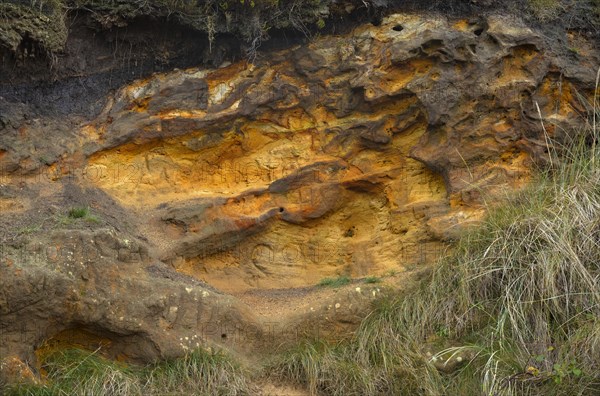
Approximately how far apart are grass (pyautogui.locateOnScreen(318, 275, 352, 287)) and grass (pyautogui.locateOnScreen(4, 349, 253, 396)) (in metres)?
1.43

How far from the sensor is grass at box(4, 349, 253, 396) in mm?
7129

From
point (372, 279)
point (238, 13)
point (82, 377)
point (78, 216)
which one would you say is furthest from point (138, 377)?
point (238, 13)

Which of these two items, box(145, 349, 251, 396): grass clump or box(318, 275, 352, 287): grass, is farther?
box(318, 275, 352, 287): grass

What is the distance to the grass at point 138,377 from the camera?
23.4 ft

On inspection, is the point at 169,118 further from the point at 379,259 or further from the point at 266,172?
the point at 379,259

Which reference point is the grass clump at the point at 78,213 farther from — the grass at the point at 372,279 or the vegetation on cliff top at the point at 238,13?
the grass at the point at 372,279

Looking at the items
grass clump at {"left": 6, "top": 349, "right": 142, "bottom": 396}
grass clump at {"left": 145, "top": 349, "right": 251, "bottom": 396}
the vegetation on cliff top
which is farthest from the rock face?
grass clump at {"left": 6, "top": 349, "right": 142, "bottom": 396}

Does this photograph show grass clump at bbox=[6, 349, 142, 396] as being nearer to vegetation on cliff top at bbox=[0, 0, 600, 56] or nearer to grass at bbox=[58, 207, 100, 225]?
grass at bbox=[58, 207, 100, 225]

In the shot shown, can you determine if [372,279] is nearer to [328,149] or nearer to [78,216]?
[328,149]

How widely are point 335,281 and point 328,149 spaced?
1.39 m

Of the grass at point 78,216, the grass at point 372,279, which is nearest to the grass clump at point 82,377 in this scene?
the grass at point 78,216

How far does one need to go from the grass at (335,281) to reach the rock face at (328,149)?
236 millimetres

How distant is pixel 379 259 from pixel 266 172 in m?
1.41

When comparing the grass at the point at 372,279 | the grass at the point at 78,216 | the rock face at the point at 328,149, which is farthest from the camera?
the rock face at the point at 328,149
